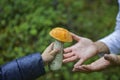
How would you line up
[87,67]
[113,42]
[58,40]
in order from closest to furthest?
[58,40], [87,67], [113,42]

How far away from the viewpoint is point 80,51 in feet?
8.50

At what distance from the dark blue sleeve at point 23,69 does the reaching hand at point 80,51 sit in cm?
29

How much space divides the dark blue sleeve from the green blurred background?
1193 mm

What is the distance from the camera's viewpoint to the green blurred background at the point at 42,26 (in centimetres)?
362

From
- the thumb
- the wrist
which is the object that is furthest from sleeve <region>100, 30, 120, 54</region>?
the thumb

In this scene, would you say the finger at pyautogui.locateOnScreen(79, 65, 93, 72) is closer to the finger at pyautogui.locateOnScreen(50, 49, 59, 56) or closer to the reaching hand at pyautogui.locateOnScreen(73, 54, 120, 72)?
the reaching hand at pyautogui.locateOnScreen(73, 54, 120, 72)

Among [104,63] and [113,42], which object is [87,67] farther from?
[113,42]

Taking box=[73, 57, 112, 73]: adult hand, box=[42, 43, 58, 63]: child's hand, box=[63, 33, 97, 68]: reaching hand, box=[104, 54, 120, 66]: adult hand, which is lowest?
box=[73, 57, 112, 73]: adult hand

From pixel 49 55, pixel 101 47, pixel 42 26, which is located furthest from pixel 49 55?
pixel 42 26

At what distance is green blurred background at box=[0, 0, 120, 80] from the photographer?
11.9 ft

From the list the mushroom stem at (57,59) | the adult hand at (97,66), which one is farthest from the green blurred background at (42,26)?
the mushroom stem at (57,59)

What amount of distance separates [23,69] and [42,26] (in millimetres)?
1544

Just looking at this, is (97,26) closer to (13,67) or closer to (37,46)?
(37,46)

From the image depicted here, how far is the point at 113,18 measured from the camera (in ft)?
15.3
